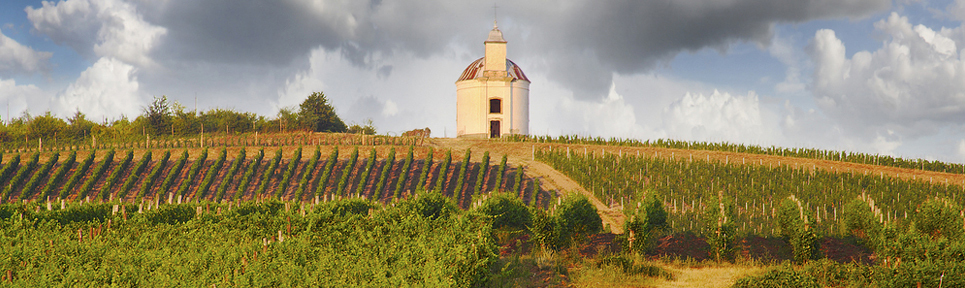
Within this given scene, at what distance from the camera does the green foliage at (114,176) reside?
1220 inches

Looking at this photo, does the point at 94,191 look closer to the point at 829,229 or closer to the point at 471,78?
the point at 471,78

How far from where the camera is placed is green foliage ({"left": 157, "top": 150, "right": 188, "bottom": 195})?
3138 centimetres

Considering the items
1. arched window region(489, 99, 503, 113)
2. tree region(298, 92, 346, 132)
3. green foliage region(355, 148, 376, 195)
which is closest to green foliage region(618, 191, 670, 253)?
green foliage region(355, 148, 376, 195)

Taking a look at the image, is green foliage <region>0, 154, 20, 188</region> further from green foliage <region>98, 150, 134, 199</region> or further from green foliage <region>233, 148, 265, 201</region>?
green foliage <region>233, 148, 265, 201</region>

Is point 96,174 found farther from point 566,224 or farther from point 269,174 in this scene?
point 566,224

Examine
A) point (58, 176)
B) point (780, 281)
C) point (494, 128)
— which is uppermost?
point (494, 128)

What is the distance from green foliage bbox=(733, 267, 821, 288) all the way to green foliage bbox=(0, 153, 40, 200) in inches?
1333

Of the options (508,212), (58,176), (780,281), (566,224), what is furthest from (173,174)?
(780,281)

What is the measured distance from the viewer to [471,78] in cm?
4888

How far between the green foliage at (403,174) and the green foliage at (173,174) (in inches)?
434

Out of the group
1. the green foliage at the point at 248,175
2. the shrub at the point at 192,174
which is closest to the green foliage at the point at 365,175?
the green foliage at the point at 248,175

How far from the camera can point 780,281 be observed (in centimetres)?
1189

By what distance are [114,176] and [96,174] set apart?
1423 millimetres

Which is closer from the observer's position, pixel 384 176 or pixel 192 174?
pixel 384 176
